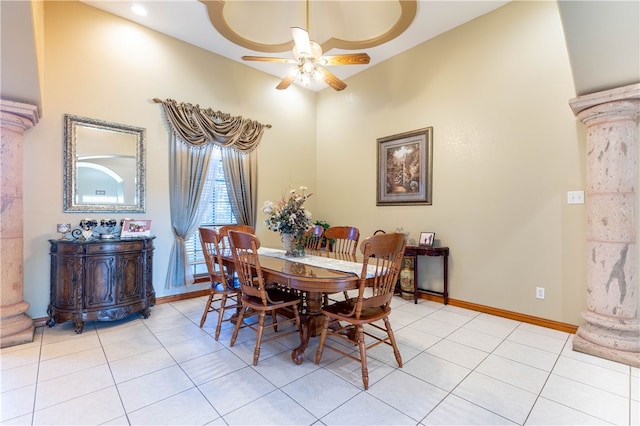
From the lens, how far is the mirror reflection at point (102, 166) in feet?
10.4

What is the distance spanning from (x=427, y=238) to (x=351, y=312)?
7.38ft

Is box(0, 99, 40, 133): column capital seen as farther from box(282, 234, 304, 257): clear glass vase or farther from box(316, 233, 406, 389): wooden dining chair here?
box(316, 233, 406, 389): wooden dining chair

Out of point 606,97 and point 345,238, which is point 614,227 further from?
point 345,238

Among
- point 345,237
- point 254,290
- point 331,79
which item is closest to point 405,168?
point 345,237

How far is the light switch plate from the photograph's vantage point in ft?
9.23

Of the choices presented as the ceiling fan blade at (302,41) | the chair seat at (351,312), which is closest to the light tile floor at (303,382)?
the chair seat at (351,312)

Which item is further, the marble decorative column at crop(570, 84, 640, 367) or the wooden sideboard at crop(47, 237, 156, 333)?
the wooden sideboard at crop(47, 237, 156, 333)

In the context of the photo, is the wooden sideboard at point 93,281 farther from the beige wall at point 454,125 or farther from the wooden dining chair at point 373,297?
the wooden dining chair at point 373,297

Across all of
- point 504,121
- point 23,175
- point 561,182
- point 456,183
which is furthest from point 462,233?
point 23,175

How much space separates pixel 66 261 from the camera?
9.47ft

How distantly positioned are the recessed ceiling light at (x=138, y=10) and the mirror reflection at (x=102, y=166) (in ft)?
4.39

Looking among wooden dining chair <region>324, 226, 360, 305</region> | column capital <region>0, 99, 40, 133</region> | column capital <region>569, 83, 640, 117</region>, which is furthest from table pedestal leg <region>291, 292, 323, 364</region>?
column capital <region>0, 99, 40, 133</region>

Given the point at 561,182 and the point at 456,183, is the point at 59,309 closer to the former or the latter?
the point at 456,183

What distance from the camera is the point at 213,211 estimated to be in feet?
14.2
